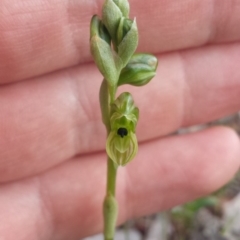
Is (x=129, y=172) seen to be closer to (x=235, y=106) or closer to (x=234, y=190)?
(x=235, y=106)

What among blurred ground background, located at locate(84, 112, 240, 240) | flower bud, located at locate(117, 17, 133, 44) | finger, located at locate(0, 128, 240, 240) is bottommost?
blurred ground background, located at locate(84, 112, 240, 240)

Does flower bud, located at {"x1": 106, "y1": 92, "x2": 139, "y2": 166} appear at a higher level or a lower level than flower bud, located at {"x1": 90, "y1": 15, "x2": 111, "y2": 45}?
lower

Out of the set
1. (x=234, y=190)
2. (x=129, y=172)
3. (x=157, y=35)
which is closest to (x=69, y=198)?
(x=129, y=172)

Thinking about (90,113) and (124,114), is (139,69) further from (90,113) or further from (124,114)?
(90,113)

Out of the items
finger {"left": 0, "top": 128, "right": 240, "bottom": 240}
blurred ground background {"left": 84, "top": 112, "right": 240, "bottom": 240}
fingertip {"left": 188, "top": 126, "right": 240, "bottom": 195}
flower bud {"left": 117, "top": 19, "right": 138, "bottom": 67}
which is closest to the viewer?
flower bud {"left": 117, "top": 19, "right": 138, "bottom": 67}

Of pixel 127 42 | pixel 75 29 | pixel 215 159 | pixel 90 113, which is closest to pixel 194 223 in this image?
pixel 215 159

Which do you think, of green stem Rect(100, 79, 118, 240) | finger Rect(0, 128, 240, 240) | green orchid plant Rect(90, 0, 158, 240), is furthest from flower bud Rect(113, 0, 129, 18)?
finger Rect(0, 128, 240, 240)

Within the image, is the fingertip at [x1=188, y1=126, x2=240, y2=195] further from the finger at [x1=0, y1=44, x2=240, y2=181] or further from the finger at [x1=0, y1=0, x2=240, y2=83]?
the finger at [x1=0, y1=0, x2=240, y2=83]

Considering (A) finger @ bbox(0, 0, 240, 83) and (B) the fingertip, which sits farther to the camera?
(B) the fingertip
